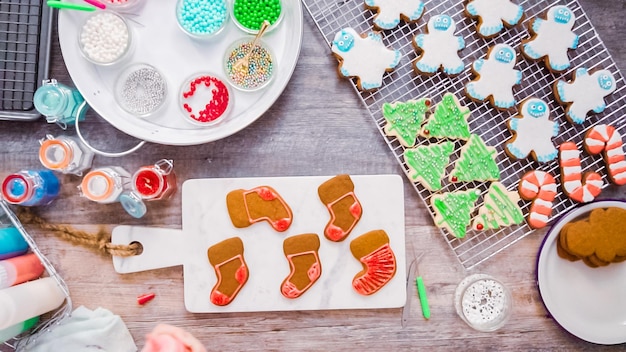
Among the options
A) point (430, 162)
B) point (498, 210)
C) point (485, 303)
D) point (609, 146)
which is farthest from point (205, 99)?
point (609, 146)

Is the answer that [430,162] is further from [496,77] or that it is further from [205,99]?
[205,99]

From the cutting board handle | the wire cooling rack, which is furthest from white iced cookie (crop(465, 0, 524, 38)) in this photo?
the cutting board handle

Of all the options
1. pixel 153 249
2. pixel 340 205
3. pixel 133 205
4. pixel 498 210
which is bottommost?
pixel 153 249

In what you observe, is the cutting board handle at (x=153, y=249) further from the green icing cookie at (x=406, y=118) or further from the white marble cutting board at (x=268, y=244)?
the green icing cookie at (x=406, y=118)

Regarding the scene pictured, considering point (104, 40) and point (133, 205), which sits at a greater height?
point (104, 40)

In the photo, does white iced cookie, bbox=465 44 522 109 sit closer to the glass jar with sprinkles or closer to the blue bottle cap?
the glass jar with sprinkles

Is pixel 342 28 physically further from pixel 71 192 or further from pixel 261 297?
pixel 71 192

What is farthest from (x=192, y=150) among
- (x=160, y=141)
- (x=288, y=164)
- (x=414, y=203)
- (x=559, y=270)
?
(x=559, y=270)

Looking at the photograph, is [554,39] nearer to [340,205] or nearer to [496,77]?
[496,77]
